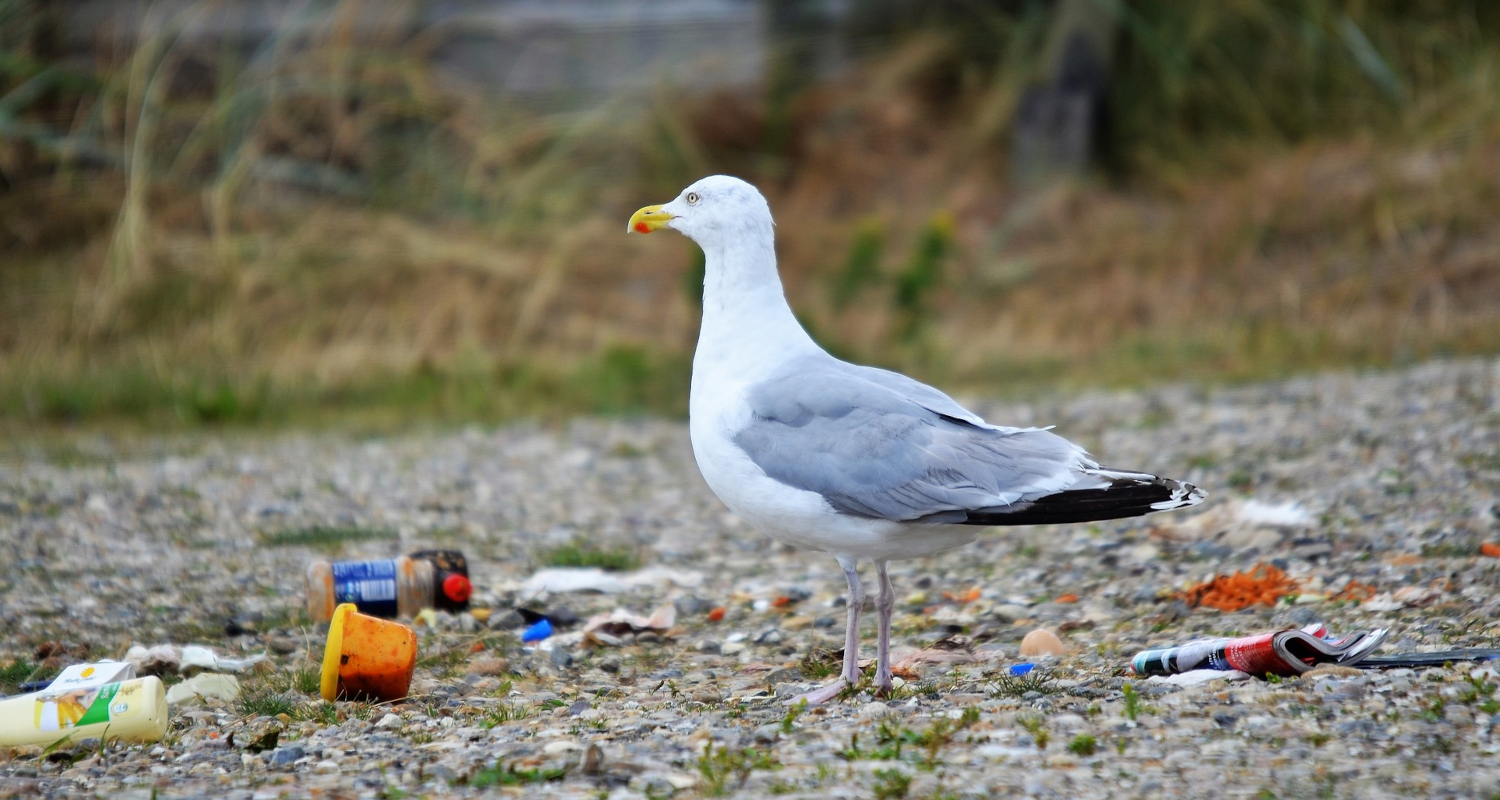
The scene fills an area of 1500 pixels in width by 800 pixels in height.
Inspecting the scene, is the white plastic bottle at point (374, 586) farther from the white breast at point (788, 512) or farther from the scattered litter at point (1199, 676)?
the scattered litter at point (1199, 676)

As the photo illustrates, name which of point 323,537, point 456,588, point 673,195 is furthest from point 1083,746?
point 673,195

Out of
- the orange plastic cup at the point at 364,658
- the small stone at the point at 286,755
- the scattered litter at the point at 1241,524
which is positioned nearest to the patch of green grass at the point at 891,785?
the small stone at the point at 286,755

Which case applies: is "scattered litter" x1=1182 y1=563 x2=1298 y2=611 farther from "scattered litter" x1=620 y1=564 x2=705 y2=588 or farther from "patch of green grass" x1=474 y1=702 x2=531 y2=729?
"patch of green grass" x1=474 y1=702 x2=531 y2=729

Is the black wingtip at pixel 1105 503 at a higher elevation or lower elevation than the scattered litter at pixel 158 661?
higher

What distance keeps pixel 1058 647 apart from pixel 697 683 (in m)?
0.97

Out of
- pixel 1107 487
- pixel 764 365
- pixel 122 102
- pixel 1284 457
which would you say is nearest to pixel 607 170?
pixel 122 102

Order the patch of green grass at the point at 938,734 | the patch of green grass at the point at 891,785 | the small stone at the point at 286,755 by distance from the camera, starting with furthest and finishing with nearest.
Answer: the small stone at the point at 286,755, the patch of green grass at the point at 938,734, the patch of green grass at the point at 891,785

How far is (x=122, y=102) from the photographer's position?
36.0 feet

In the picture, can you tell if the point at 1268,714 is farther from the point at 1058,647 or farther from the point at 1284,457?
the point at 1284,457

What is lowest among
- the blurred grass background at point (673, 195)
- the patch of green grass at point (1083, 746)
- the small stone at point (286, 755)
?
the small stone at point (286, 755)

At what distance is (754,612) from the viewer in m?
4.55

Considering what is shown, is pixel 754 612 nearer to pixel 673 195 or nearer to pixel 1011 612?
pixel 1011 612

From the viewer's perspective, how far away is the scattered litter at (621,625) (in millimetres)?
4184

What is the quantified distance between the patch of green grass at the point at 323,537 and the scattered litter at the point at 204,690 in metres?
1.63
